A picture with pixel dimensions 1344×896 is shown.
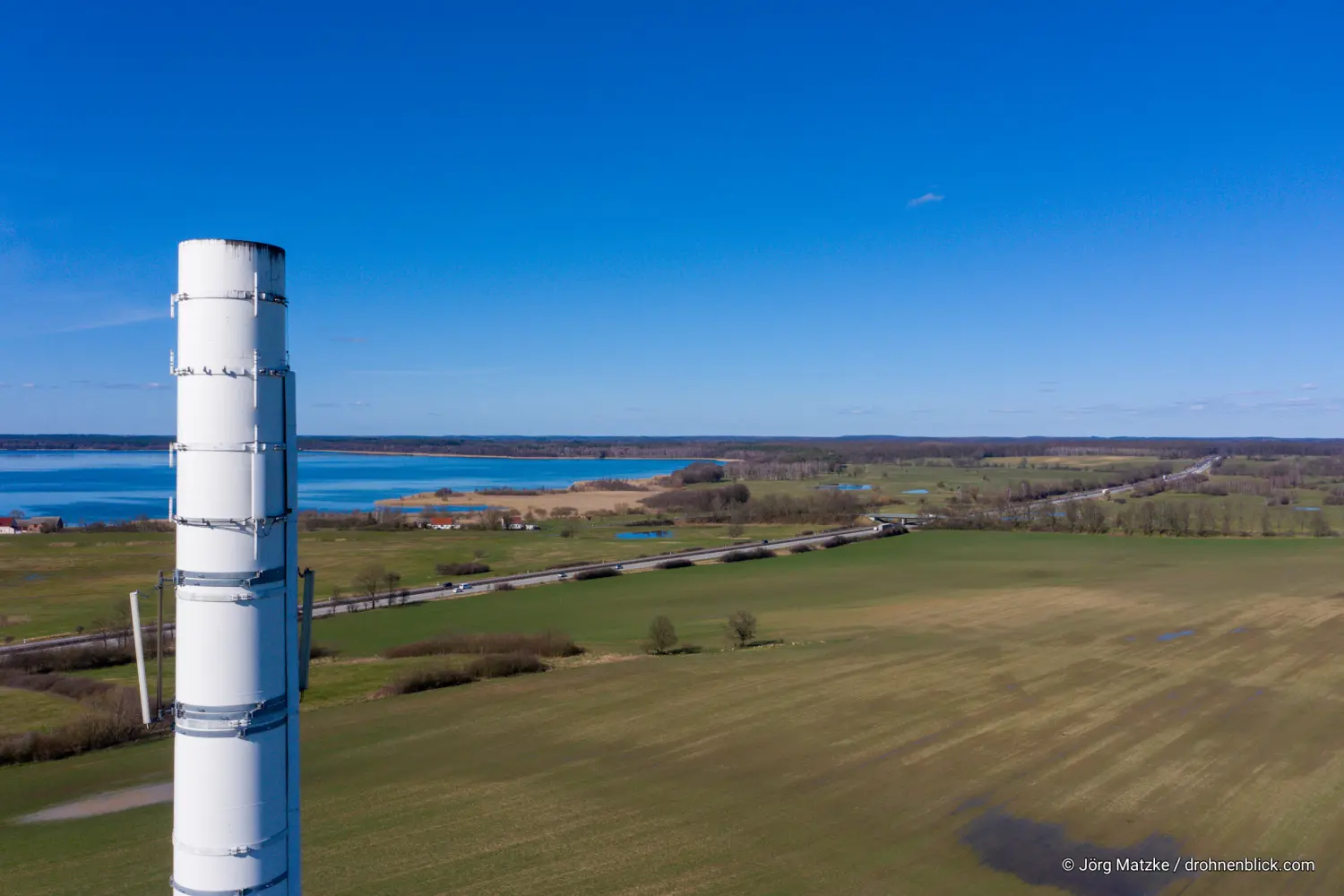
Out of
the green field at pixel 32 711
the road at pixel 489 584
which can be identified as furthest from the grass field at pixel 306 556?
the green field at pixel 32 711

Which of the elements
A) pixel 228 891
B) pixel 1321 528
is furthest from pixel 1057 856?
pixel 1321 528

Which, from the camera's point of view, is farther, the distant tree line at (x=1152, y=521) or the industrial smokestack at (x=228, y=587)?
the distant tree line at (x=1152, y=521)

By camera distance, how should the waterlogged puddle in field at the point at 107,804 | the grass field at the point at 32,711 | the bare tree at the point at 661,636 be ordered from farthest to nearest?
the bare tree at the point at 661,636 < the grass field at the point at 32,711 < the waterlogged puddle in field at the point at 107,804

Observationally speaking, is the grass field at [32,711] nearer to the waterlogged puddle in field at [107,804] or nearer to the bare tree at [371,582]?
the waterlogged puddle in field at [107,804]

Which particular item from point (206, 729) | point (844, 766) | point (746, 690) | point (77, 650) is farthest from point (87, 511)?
point (206, 729)

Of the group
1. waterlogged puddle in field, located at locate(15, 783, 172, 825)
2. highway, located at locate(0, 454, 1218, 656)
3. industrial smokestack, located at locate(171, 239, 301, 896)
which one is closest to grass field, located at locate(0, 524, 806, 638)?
highway, located at locate(0, 454, 1218, 656)

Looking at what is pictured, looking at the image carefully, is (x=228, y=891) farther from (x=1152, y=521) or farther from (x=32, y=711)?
(x=1152, y=521)

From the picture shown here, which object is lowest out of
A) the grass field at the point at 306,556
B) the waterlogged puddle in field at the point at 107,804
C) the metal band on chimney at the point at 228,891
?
the grass field at the point at 306,556

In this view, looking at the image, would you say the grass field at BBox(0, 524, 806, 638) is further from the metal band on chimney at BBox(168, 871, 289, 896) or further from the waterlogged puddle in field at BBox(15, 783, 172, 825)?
the metal band on chimney at BBox(168, 871, 289, 896)
